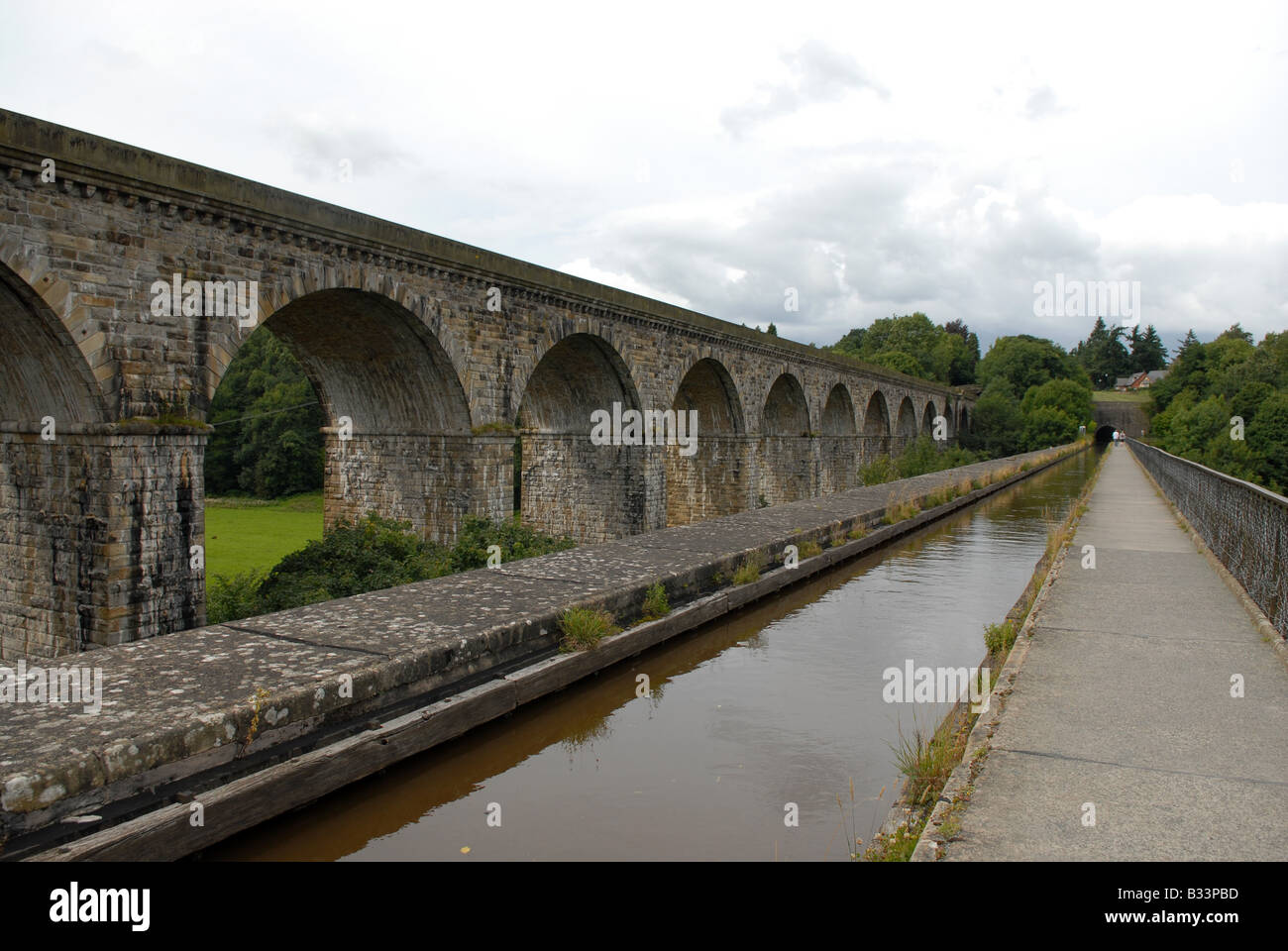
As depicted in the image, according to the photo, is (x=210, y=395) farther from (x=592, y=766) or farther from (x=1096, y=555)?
(x=1096, y=555)

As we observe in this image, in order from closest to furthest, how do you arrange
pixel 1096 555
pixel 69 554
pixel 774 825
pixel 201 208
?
pixel 774 825
pixel 69 554
pixel 201 208
pixel 1096 555

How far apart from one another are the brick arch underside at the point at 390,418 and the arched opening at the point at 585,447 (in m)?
4.29

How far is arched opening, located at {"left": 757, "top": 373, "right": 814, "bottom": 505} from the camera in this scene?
27.0m

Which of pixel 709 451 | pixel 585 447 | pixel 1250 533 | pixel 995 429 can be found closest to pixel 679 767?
pixel 1250 533

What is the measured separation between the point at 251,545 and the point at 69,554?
1734 cm

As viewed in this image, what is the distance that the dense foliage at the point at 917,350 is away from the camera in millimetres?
84312

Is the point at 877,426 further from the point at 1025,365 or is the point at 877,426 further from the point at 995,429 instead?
the point at 1025,365

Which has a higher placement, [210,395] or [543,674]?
[210,395]

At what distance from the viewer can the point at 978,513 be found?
19594mm

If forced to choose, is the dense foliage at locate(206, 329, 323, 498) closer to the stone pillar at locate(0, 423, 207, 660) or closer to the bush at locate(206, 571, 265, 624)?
the bush at locate(206, 571, 265, 624)

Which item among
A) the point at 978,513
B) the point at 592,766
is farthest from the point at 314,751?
the point at 978,513

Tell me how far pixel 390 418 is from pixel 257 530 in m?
18.8

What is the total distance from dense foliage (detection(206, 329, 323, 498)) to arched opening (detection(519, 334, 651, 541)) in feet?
69.4

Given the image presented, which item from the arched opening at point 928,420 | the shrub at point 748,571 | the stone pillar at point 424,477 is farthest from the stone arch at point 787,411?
the arched opening at point 928,420
